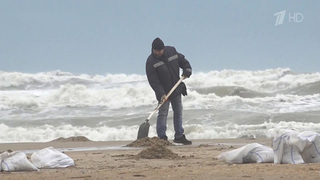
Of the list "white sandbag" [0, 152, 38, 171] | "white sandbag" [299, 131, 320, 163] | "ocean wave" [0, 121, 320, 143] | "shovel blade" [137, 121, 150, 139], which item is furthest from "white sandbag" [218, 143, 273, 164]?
"ocean wave" [0, 121, 320, 143]

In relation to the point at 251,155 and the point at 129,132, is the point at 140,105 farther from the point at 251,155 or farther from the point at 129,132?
the point at 251,155

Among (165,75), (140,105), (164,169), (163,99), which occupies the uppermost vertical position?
(140,105)

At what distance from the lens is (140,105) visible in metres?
25.0

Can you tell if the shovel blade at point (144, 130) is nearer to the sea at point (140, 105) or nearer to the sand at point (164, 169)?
the sea at point (140, 105)

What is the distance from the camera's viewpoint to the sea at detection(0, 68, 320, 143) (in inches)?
659

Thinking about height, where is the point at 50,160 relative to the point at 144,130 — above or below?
below

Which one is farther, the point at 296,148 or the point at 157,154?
the point at 157,154

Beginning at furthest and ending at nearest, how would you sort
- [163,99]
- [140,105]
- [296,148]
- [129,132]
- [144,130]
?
1. [140,105]
2. [129,132]
3. [144,130]
4. [163,99]
5. [296,148]

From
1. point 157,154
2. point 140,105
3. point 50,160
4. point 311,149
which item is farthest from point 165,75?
point 140,105

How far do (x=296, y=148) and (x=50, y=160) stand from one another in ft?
8.04

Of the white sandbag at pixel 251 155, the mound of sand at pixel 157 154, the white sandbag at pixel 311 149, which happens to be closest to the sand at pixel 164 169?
the mound of sand at pixel 157 154

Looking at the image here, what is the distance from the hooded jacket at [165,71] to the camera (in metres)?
10.5

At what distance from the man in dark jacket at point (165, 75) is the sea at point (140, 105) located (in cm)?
190

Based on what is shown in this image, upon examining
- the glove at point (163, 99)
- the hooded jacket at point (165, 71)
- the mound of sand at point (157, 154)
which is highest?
the hooded jacket at point (165, 71)
